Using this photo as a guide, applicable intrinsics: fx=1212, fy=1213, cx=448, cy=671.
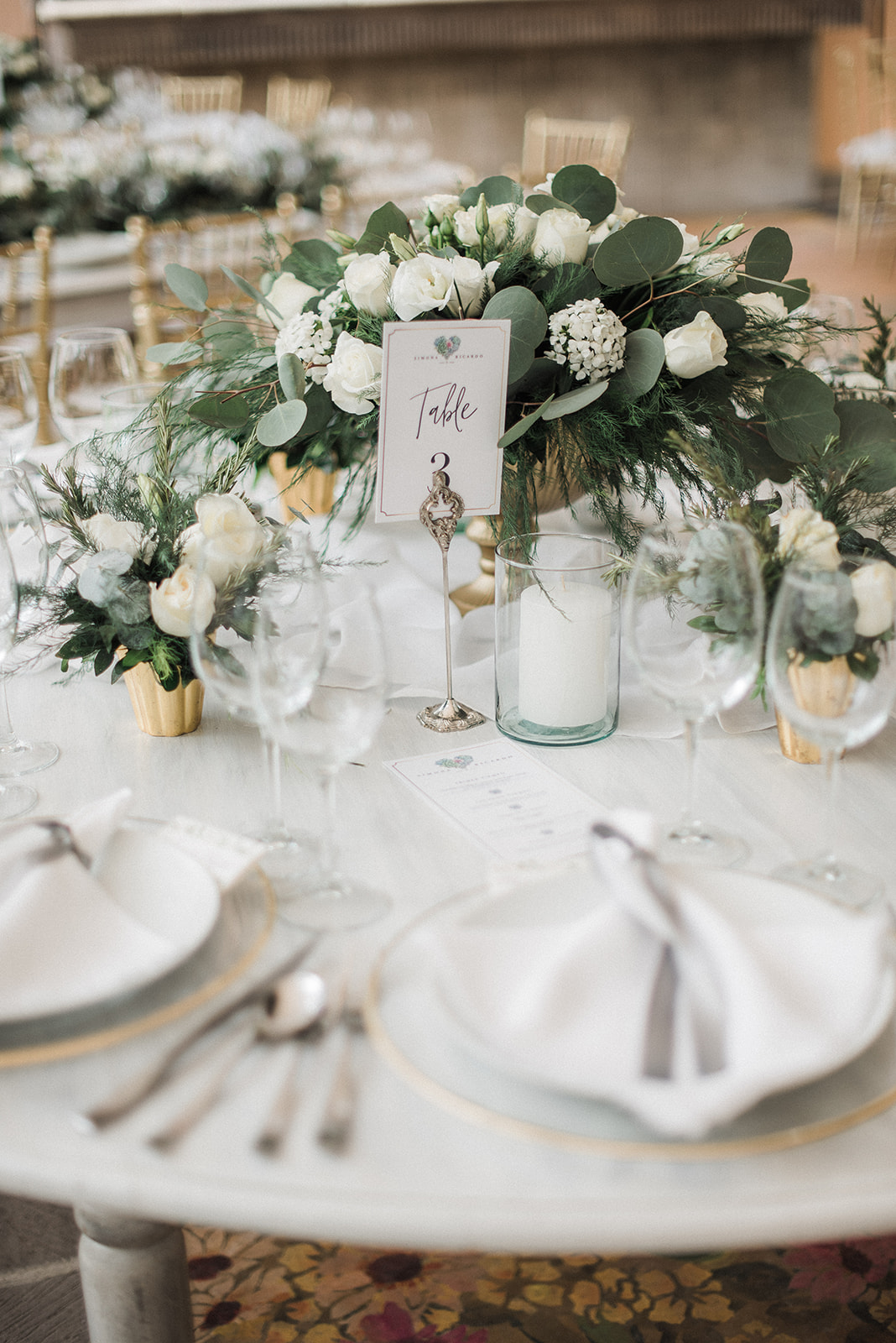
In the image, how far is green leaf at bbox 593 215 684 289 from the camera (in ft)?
3.65

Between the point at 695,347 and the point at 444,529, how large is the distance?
283mm

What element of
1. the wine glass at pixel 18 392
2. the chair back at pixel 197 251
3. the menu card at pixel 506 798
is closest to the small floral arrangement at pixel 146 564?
the menu card at pixel 506 798

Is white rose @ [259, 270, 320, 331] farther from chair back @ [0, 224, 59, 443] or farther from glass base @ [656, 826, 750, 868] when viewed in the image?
chair back @ [0, 224, 59, 443]

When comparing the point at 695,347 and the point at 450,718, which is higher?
the point at 695,347

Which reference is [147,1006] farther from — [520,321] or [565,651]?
[520,321]

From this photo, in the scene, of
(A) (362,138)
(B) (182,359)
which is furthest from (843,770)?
(A) (362,138)

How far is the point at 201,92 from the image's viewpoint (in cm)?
773

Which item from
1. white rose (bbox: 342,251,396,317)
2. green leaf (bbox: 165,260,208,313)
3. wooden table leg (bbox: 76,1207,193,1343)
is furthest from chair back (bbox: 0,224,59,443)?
wooden table leg (bbox: 76,1207,193,1343)

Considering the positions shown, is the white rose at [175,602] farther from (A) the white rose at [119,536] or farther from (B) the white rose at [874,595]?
(B) the white rose at [874,595]

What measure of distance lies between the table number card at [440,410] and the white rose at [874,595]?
38 centimetres

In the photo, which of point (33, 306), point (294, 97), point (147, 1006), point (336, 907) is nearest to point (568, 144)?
point (33, 306)

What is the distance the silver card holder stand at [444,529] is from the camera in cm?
111

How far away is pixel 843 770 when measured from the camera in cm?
100

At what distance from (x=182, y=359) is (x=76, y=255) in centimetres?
265
